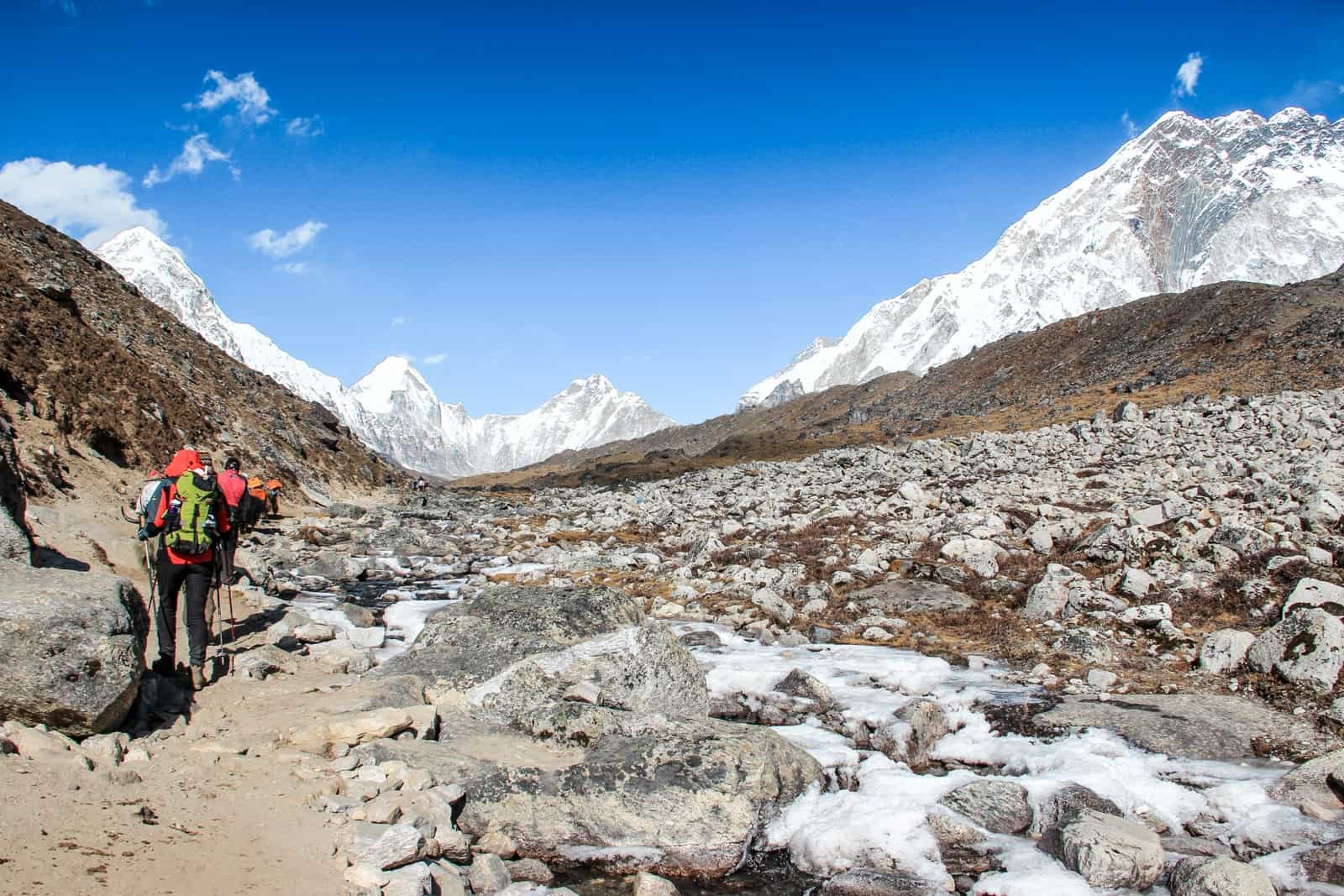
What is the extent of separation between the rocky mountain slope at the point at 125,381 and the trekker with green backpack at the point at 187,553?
53.2 feet

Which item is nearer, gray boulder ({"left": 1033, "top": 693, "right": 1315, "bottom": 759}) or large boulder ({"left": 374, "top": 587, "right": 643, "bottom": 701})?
gray boulder ({"left": 1033, "top": 693, "right": 1315, "bottom": 759})

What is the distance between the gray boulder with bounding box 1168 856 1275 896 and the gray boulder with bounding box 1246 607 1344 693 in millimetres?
4805

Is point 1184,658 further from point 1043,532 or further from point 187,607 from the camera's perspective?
point 187,607

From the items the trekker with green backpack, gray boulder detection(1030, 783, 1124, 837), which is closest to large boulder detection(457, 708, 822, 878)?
gray boulder detection(1030, 783, 1124, 837)

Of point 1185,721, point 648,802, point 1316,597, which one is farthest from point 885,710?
point 1316,597

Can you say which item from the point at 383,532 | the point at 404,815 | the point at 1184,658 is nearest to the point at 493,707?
the point at 404,815

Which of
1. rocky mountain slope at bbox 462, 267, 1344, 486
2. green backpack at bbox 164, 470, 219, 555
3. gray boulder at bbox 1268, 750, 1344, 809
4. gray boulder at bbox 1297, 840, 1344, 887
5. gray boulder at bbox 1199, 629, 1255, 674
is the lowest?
gray boulder at bbox 1297, 840, 1344, 887

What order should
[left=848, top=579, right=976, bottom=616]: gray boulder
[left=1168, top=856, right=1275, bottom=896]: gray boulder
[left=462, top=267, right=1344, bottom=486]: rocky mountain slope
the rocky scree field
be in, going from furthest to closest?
[left=462, top=267, right=1344, bottom=486]: rocky mountain slope
[left=848, top=579, right=976, bottom=616]: gray boulder
the rocky scree field
[left=1168, top=856, right=1275, bottom=896]: gray boulder

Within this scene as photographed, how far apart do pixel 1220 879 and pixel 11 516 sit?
1426 centimetres

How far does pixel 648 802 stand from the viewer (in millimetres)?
7320

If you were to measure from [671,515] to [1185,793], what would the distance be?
2584 centimetres

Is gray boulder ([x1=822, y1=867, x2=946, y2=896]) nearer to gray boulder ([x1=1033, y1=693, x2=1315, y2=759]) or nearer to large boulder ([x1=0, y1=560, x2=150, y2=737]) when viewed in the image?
gray boulder ([x1=1033, y1=693, x2=1315, y2=759])

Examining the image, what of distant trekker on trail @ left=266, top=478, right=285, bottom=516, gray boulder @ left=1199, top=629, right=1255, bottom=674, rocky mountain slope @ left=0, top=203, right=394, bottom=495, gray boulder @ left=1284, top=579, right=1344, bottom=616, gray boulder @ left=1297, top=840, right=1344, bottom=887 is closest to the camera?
gray boulder @ left=1297, top=840, right=1344, bottom=887

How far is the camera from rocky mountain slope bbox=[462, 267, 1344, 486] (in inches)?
2052
